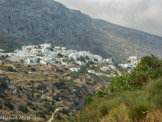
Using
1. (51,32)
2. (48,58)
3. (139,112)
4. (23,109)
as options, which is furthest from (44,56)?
(139,112)

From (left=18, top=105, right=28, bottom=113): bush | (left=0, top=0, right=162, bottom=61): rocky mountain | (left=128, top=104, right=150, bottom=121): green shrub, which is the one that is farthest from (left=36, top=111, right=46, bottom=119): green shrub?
(left=0, top=0, right=162, bottom=61): rocky mountain

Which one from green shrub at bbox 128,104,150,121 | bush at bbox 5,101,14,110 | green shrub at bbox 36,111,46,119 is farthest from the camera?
green shrub at bbox 36,111,46,119

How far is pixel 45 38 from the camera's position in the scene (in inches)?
5271

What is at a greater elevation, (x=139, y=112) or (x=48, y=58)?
(x=48, y=58)

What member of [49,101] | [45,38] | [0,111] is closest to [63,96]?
[49,101]

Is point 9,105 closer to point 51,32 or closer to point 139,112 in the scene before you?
point 139,112

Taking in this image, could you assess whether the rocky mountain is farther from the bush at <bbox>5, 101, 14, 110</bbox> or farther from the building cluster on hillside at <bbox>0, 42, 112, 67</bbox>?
the bush at <bbox>5, 101, 14, 110</bbox>

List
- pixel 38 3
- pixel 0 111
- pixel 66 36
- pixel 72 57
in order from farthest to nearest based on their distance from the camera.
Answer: pixel 38 3 → pixel 66 36 → pixel 72 57 → pixel 0 111

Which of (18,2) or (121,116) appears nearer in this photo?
(121,116)

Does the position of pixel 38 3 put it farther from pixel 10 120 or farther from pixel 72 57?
pixel 10 120

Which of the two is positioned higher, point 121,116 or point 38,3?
point 38,3

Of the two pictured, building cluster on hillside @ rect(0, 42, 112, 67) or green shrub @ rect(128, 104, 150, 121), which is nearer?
green shrub @ rect(128, 104, 150, 121)

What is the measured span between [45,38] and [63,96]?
3797 inches

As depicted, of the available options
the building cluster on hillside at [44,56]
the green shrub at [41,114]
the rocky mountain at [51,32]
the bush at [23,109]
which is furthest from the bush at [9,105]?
the rocky mountain at [51,32]
